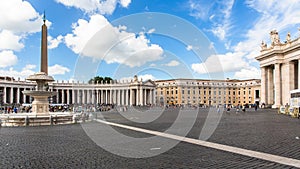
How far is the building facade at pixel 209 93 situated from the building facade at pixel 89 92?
8.21 metres

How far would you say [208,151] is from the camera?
9727mm

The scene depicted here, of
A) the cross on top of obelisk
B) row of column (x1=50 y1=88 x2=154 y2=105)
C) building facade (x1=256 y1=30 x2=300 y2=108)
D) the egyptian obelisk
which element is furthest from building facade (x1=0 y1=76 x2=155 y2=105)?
the egyptian obelisk

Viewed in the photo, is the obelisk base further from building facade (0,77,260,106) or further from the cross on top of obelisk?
building facade (0,77,260,106)

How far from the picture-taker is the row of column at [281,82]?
53844 millimetres

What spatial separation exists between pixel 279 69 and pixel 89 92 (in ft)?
216

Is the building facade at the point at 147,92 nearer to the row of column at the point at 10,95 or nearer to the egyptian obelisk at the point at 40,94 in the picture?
the row of column at the point at 10,95

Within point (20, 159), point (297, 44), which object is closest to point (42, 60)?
point (20, 159)

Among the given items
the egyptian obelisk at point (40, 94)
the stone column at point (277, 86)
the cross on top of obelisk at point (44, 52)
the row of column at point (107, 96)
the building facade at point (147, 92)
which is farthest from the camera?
the row of column at point (107, 96)

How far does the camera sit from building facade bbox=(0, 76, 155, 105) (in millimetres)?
98381

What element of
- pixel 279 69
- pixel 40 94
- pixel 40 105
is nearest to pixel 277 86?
pixel 279 69

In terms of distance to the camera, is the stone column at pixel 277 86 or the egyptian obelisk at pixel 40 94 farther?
the stone column at pixel 277 86

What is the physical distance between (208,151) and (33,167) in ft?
19.0

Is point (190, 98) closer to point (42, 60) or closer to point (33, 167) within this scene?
point (42, 60)

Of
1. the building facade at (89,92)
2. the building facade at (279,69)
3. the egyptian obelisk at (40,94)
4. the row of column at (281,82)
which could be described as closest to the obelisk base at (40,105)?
the egyptian obelisk at (40,94)
